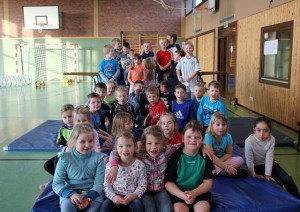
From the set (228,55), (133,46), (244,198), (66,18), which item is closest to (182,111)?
(244,198)

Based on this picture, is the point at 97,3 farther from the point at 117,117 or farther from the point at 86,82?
the point at 117,117

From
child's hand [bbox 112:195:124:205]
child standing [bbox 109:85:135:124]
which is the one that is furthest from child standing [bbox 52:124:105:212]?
child standing [bbox 109:85:135:124]

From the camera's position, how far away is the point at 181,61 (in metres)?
6.30

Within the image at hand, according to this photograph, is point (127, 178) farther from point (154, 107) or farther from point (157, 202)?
point (154, 107)

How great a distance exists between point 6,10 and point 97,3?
5132 mm

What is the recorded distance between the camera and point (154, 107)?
4.65 metres

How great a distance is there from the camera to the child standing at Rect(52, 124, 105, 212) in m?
2.48

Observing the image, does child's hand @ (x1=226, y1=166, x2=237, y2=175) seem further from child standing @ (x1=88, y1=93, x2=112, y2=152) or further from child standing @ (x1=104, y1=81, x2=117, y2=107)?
child standing @ (x1=104, y1=81, x2=117, y2=107)

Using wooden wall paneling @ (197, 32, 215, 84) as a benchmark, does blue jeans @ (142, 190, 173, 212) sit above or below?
below

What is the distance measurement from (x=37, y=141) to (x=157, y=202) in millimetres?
3481

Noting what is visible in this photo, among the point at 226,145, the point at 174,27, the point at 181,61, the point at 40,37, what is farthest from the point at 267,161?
the point at 40,37

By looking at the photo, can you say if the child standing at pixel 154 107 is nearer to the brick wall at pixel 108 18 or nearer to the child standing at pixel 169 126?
the child standing at pixel 169 126

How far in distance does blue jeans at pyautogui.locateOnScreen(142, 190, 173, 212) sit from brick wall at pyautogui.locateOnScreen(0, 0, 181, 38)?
15712 mm

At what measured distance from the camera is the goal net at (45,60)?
17.6m
